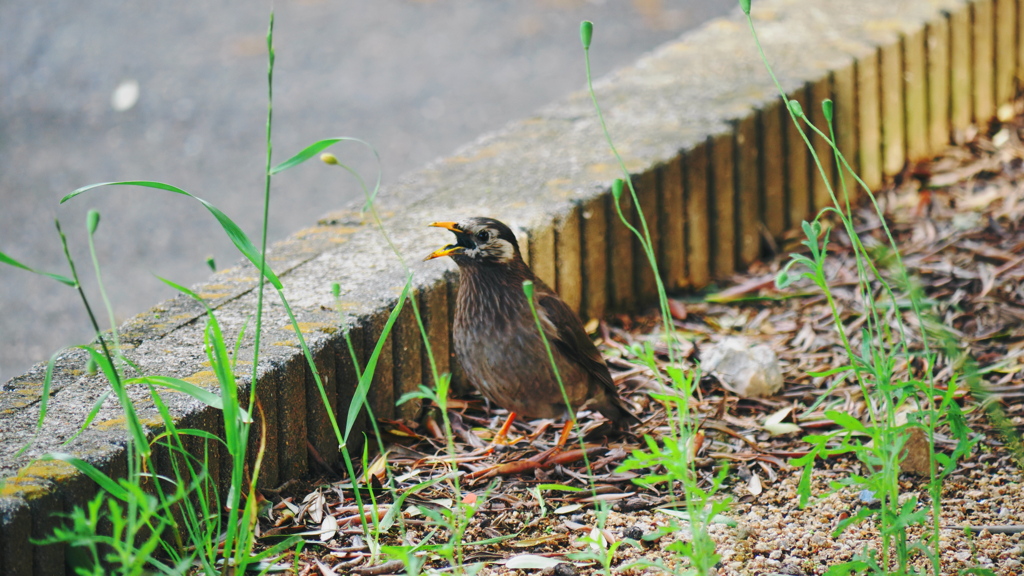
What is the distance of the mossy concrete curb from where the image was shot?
2846 mm

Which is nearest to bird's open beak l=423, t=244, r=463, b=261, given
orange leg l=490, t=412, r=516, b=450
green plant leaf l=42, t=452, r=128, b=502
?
orange leg l=490, t=412, r=516, b=450

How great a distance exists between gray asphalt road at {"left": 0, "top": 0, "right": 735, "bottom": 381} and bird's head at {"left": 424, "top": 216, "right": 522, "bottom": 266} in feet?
7.67

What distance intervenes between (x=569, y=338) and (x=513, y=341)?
7.3 inches

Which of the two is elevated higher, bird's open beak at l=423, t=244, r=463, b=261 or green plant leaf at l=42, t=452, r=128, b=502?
bird's open beak at l=423, t=244, r=463, b=261

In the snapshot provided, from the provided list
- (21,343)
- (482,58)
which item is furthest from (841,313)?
(482,58)

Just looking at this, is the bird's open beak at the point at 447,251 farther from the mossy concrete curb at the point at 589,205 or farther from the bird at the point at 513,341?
the mossy concrete curb at the point at 589,205

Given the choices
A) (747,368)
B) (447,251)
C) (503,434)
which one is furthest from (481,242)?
(747,368)

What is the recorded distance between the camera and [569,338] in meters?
3.45

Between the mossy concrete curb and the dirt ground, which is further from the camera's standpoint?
the mossy concrete curb

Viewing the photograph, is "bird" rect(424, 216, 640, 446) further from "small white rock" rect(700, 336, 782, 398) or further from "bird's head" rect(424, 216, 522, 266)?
"small white rock" rect(700, 336, 782, 398)

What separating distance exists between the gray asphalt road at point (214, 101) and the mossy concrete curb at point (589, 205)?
1651 mm

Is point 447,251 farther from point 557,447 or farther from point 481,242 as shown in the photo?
point 557,447

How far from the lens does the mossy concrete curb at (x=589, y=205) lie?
2846 mm

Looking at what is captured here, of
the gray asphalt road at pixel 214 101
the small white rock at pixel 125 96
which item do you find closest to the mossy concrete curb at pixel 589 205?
the gray asphalt road at pixel 214 101
